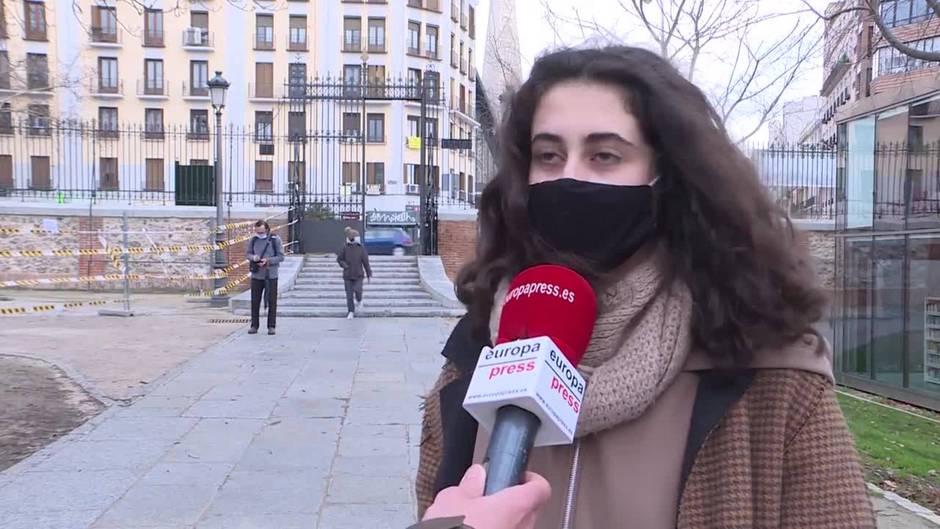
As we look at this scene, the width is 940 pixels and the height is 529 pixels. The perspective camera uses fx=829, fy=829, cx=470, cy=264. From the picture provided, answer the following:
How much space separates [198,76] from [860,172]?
42032mm

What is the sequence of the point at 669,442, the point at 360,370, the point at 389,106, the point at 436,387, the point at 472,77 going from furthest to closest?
the point at 472,77 < the point at 389,106 < the point at 360,370 < the point at 436,387 < the point at 669,442

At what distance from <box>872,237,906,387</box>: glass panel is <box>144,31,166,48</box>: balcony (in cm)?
4430

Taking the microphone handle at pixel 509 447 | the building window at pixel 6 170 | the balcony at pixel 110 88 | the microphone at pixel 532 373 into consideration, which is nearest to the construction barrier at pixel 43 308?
the microphone at pixel 532 373

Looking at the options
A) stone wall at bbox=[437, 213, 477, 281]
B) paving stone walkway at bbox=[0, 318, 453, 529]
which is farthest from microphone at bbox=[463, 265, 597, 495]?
stone wall at bbox=[437, 213, 477, 281]

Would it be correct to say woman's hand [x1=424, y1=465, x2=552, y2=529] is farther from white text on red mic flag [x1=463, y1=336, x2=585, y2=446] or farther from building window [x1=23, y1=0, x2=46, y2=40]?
building window [x1=23, y1=0, x2=46, y2=40]

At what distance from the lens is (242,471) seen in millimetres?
5777

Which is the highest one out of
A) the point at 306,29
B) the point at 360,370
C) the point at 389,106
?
the point at 306,29

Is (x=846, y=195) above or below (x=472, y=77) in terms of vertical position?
below

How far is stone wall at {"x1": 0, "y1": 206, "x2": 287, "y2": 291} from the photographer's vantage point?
2319 centimetres

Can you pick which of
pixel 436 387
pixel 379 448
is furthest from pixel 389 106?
pixel 436 387

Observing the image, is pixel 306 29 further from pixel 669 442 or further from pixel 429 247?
pixel 669 442

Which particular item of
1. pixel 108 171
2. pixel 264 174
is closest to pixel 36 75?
pixel 108 171

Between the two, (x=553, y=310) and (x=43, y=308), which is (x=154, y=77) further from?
(x=553, y=310)

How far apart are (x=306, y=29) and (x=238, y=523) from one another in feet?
154
